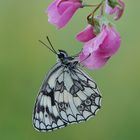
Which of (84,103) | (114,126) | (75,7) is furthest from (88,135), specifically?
(75,7)

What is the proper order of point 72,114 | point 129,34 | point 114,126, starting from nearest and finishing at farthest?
point 72,114
point 114,126
point 129,34

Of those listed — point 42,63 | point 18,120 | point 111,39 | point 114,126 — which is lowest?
point 111,39

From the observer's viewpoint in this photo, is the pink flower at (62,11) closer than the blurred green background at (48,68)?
Yes

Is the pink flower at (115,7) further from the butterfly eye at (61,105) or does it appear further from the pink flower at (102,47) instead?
the butterfly eye at (61,105)

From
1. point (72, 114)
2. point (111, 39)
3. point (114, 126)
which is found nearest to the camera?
point (111, 39)

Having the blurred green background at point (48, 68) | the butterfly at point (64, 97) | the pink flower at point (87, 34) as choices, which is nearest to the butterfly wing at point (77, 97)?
→ the butterfly at point (64, 97)

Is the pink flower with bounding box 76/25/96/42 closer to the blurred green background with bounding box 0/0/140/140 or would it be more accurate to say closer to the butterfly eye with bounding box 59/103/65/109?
the butterfly eye with bounding box 59/103/65/109

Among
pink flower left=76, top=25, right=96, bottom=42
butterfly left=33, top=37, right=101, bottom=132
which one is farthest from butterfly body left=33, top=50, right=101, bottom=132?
pink flower left=76, top=25, right=96, bottom=42

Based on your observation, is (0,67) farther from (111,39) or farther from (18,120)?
(111,39)
